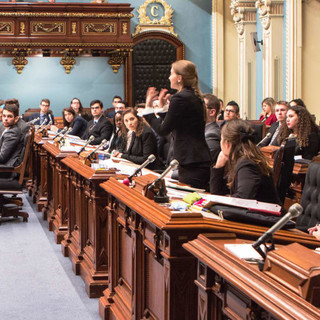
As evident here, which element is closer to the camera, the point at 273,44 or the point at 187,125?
the point at 187,125

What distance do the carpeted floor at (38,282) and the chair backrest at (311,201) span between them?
4.58ft

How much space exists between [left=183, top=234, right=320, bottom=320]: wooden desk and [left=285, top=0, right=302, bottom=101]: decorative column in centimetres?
917

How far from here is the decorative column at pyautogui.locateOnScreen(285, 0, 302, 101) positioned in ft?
35.7

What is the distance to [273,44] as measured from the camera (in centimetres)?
1159

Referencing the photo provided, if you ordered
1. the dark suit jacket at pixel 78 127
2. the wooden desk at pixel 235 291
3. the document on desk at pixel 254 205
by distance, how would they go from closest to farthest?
1. the wooden desk at pixel 235 291
2. the document on desk at pixel 254 205
3. the dark suit jacket at pixel 78 127

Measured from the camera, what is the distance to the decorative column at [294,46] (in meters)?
10.9

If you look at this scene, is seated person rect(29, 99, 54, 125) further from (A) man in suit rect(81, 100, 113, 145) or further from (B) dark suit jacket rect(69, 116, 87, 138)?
(A) man in suit rect(81, 100, 113, 145)

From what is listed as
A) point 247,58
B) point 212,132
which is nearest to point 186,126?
point 212,132

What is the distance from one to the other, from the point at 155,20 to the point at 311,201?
12607 millimetres

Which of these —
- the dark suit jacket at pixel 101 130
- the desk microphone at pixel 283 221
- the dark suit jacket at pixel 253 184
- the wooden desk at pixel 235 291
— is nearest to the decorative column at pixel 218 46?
the dark suit jacket at pixel 101 130

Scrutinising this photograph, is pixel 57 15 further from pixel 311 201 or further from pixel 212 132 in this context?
pixel 311 201

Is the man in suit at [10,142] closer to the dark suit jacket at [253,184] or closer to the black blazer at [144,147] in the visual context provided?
the black blazer at [144,147]

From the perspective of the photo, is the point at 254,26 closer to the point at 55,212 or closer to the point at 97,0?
the point at 97,0

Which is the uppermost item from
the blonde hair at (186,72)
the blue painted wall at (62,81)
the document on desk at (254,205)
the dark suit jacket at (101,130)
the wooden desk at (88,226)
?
the blue painted wall at (62,81)
